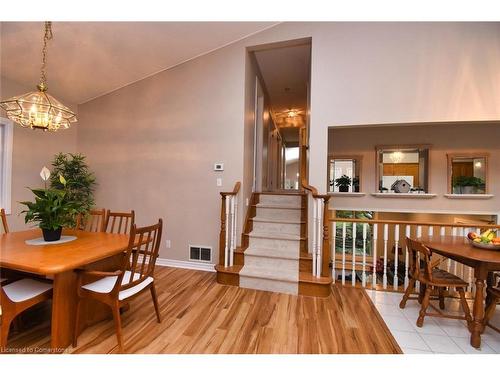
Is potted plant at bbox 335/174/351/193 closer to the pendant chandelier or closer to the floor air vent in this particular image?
the floor air vent

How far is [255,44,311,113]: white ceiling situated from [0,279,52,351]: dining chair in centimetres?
405

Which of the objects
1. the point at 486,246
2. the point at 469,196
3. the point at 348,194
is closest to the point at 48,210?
the point at 486,246

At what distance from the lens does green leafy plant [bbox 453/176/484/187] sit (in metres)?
3.79

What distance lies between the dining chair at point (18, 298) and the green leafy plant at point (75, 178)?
219 cm

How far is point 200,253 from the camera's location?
337cm

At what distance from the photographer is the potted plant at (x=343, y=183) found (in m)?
4.34

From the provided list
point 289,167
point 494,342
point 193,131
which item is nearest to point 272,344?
point 494,342

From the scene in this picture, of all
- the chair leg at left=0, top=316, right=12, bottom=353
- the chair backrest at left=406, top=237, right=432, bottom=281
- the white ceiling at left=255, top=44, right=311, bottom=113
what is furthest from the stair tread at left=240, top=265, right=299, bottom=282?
the white ceiling at left=255, top=44, right=311, bottom=113

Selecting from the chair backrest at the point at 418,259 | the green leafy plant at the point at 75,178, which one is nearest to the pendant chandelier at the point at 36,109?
the green leafy plant at the point at 75,178

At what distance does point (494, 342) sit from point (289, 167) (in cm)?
925

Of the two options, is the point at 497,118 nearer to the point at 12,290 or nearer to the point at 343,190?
the point at 343,190

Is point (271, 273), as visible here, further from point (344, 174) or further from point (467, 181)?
point (467, 181)

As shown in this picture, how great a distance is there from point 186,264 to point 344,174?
3418mm
